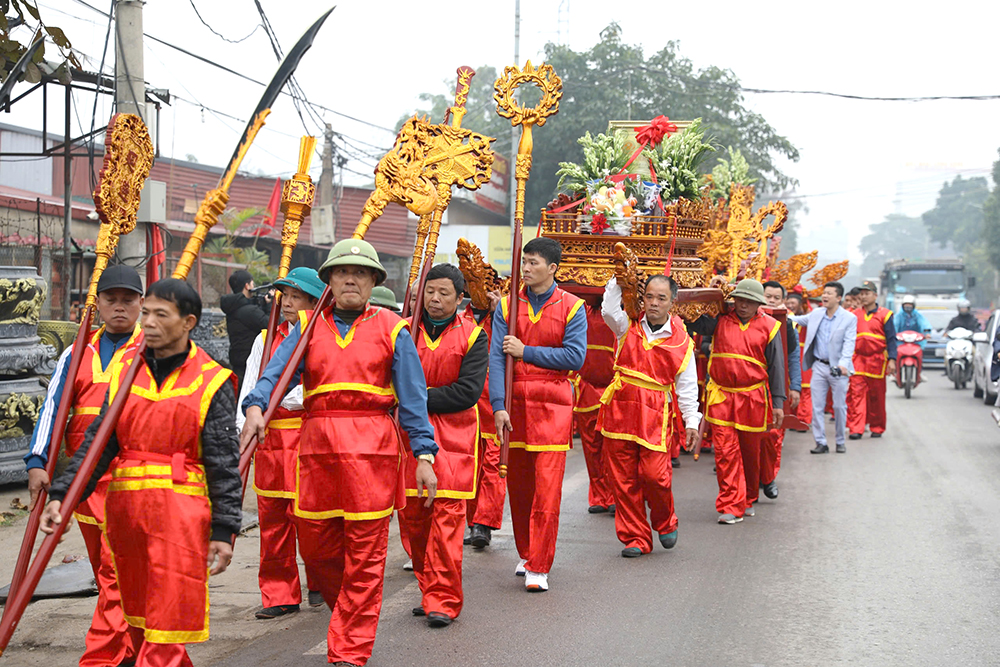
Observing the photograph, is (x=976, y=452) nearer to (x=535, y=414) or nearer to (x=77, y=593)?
(x=535, y=414)

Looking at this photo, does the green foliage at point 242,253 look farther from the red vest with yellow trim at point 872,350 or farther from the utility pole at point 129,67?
the red vest with yellow trim at point 872,350

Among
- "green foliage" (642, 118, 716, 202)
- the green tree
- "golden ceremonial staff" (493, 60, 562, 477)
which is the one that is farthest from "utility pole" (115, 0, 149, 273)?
the green tree

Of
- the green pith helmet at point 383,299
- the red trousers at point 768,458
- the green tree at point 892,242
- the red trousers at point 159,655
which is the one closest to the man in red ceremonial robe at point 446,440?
the green pith helmet at point 383,299

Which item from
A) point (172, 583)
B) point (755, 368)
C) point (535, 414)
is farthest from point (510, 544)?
point (172, 583)

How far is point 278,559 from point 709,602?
240 cm

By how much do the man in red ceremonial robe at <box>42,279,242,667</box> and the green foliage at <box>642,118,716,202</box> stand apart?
729 centimetres

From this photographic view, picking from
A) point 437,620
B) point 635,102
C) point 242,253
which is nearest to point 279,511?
point 437,620

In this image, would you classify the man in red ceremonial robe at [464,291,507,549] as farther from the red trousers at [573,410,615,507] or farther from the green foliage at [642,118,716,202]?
the green foliage at [642,118,716,202]

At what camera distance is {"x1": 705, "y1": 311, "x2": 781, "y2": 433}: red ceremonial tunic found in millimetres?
8898

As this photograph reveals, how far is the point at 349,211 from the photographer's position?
117 ft

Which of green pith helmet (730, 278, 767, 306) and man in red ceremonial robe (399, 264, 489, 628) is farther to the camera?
green pith helmet (730, 278, 767, 306)

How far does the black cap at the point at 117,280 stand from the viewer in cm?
481

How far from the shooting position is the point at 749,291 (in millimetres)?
8977

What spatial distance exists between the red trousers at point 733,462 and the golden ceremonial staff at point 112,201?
5135 millimetres
